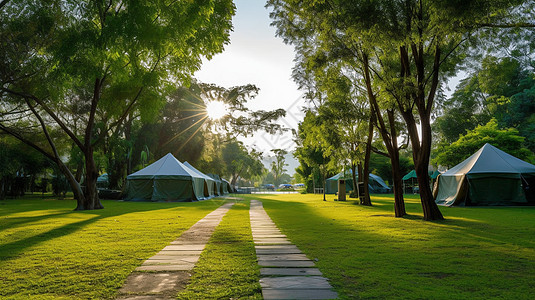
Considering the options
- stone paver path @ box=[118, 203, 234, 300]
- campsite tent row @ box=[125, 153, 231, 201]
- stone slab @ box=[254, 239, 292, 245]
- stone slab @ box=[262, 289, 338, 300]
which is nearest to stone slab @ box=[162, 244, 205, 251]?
stone paver path @ box=[118, 203, 234, 300]

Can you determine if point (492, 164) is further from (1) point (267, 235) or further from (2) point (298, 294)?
(2) point (298, 294)

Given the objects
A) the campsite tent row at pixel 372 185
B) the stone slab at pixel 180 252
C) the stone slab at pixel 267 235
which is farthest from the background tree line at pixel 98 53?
the campsite tent row at pixel 372 185

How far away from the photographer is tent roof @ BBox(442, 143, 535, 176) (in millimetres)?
15180

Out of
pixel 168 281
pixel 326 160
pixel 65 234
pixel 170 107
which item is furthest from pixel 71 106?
pixel 168 281

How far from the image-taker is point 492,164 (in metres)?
15.6

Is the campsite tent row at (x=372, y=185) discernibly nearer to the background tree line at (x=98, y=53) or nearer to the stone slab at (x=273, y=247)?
the background tree line at (x=98, y=53)

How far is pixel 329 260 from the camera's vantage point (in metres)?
3.99

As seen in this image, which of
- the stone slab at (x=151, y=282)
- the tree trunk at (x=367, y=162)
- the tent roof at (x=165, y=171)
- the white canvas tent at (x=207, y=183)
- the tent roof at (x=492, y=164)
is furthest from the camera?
the white canvas tent at (x=207, y=183)

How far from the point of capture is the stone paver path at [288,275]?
8.71ft

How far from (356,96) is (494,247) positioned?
10819 mm

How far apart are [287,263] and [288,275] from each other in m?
0.53

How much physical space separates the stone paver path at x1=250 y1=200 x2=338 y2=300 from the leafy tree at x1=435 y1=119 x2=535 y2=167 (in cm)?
2295

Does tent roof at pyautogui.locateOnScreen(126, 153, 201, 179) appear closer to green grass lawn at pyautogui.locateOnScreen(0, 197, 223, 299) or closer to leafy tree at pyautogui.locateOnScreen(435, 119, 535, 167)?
green grass lawn at pyautogui.locateOnScreen(0, 197, 223, 299)

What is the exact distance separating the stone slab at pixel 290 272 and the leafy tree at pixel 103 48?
6.98 m
